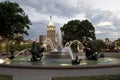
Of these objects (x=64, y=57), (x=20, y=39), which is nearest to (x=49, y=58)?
(x=64, y=57)

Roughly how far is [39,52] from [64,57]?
132 inches

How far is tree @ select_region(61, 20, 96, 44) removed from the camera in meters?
73.1

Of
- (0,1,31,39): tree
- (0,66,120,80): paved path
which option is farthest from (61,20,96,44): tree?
(0,66,120,80): paved path

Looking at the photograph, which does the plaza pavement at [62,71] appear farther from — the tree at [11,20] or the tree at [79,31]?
the tree at [79,31]

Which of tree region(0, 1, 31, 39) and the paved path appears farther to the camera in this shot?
tree region(0, 1, 31, 39)

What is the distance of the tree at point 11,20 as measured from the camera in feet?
177

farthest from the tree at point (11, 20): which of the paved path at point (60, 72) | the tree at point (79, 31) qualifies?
the paved path at point (60, 72)

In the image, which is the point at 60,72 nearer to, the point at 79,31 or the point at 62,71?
the point at 62,71

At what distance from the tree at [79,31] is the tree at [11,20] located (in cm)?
1980

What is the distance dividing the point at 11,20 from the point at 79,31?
2551 centimetres

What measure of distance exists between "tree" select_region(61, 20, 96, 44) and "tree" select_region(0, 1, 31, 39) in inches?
780

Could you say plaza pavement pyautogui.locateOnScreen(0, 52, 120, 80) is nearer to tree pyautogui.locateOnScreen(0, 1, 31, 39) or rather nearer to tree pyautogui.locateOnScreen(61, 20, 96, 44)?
tree pyautogui.locateOnScreen(0, 1, 31, 39)

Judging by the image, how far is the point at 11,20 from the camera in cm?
5469

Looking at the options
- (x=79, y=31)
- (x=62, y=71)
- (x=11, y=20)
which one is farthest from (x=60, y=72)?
(x=79, y=31)
